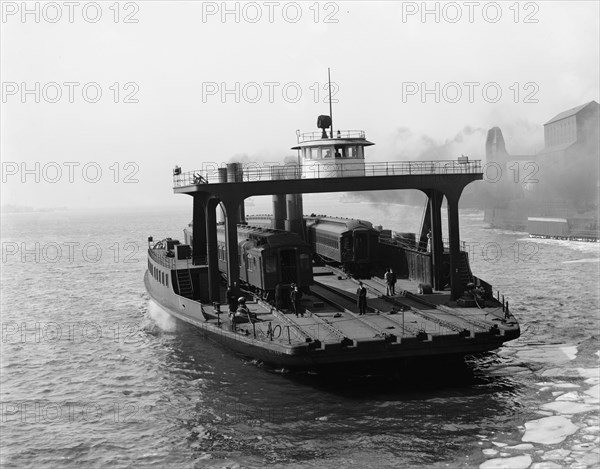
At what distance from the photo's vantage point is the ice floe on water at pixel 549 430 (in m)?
20.9

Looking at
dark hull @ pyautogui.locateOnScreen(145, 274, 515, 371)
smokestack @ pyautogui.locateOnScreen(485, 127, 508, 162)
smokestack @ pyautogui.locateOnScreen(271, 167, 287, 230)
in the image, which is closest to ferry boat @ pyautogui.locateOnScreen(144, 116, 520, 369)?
dark hull @ pyautogui.locateOnScreen(145, 274, 515, 371)

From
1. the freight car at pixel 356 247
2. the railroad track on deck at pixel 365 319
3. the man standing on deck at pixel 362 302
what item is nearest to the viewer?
the railroad track on deck at pixel 365 319

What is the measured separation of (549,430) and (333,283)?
18.6 metres

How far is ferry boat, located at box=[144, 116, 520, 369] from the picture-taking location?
25391 mm

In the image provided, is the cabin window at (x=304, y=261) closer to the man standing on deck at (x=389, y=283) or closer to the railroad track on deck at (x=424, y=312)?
the railroad track on deck at (x=424, y=312)

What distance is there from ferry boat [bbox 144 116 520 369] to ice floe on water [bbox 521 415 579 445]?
3.82 meters

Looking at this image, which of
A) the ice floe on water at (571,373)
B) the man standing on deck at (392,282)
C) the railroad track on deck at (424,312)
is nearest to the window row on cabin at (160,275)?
the railroad track on deck at (424,312)

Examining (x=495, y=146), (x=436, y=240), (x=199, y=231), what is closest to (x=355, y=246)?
(x=436, y=240)

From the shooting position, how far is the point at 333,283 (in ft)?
127

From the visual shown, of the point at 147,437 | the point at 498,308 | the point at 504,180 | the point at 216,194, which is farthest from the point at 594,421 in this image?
the point at 504,180

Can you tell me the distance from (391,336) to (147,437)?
9862mm

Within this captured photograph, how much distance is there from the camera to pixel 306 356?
2455 centimetres

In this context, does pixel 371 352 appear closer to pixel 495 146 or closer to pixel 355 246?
pixel 355 246

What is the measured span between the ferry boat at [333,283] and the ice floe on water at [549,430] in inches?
151
